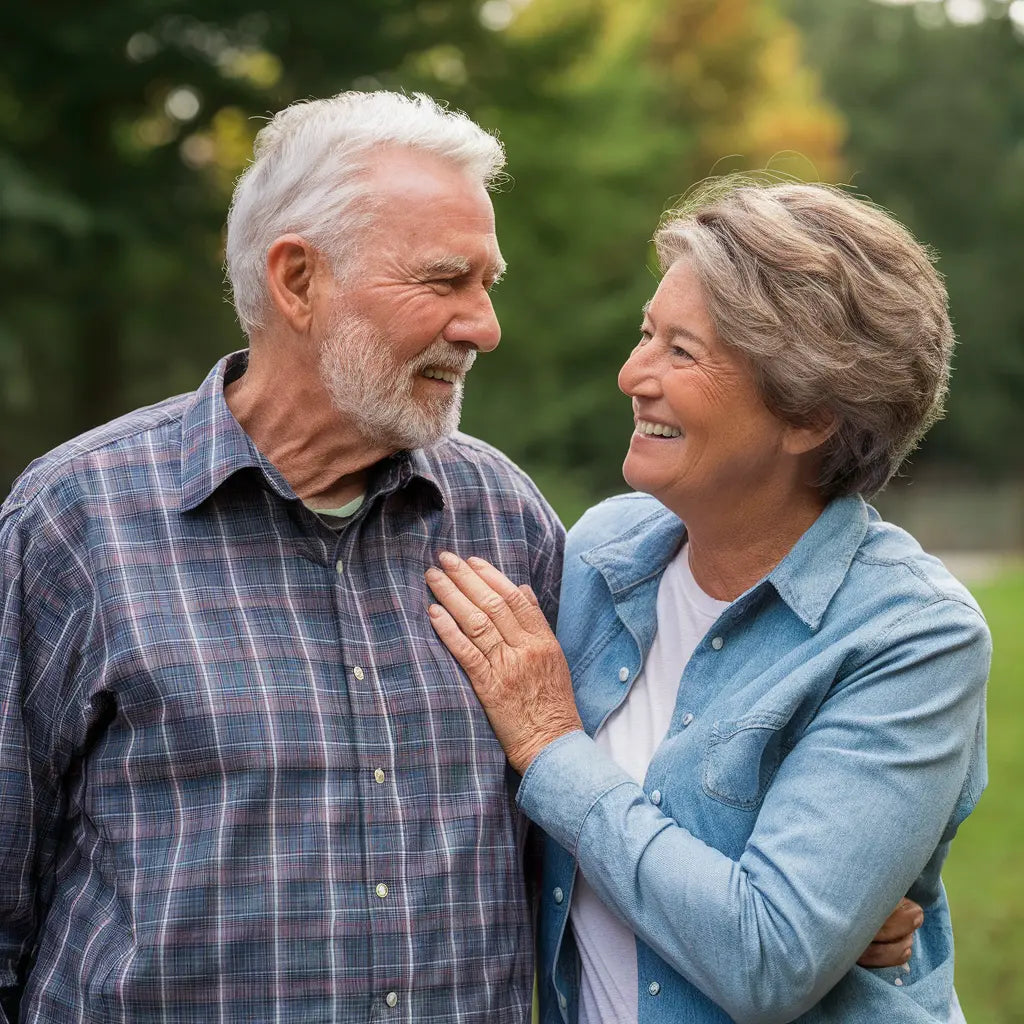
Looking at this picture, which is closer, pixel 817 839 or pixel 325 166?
pixel 817 839

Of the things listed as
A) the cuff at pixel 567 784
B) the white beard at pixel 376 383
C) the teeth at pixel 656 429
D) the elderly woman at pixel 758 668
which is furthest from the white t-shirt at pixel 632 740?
the white beard at pixel 376 383

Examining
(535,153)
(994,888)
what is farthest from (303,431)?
(535,153)

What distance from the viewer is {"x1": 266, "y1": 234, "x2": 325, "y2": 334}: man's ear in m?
2.56

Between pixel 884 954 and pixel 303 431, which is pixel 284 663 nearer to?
pixel 303 431

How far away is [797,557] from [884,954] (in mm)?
695

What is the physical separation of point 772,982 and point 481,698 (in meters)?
0.70

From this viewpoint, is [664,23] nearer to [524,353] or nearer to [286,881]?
[524,353]

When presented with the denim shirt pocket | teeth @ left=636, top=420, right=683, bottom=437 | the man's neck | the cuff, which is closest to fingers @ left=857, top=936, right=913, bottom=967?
the denim shirt pocket

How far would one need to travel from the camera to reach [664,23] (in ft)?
94.7

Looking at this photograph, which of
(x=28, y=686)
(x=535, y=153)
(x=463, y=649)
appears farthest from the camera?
(x=535, y=153)

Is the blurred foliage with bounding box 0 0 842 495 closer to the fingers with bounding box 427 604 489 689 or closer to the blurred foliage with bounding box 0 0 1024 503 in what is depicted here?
the blurred foliage with bounding box 0 0 1024 503

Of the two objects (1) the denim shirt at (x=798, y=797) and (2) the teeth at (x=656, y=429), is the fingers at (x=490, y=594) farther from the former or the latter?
(2) the teeth at (x=656, y=429)

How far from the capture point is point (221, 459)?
246 centimetres

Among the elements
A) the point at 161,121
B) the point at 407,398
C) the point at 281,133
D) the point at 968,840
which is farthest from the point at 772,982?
the point at 161,121
